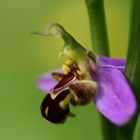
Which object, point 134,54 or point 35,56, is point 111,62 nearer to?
point 134,54

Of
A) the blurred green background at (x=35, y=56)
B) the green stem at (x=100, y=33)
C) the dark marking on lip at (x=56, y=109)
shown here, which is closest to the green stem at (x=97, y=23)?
the green stem at (x=100, y=33)

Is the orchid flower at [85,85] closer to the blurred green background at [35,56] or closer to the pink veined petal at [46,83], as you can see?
the pink veined petal at [46,83]

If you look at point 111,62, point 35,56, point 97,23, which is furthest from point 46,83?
point 35,56

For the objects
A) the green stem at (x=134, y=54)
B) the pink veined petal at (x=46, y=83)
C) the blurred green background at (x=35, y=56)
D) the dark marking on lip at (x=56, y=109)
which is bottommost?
the blurred green background at (x=35, y=56)

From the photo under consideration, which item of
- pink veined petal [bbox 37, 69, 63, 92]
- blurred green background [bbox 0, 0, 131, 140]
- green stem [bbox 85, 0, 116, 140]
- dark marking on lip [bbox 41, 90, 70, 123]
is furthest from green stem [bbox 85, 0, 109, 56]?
blurred green background [bbox 0, 0, 131, 140]

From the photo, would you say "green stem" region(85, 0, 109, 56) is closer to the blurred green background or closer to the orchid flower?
the orchid flower

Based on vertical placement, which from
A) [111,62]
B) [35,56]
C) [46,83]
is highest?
[111,62]
